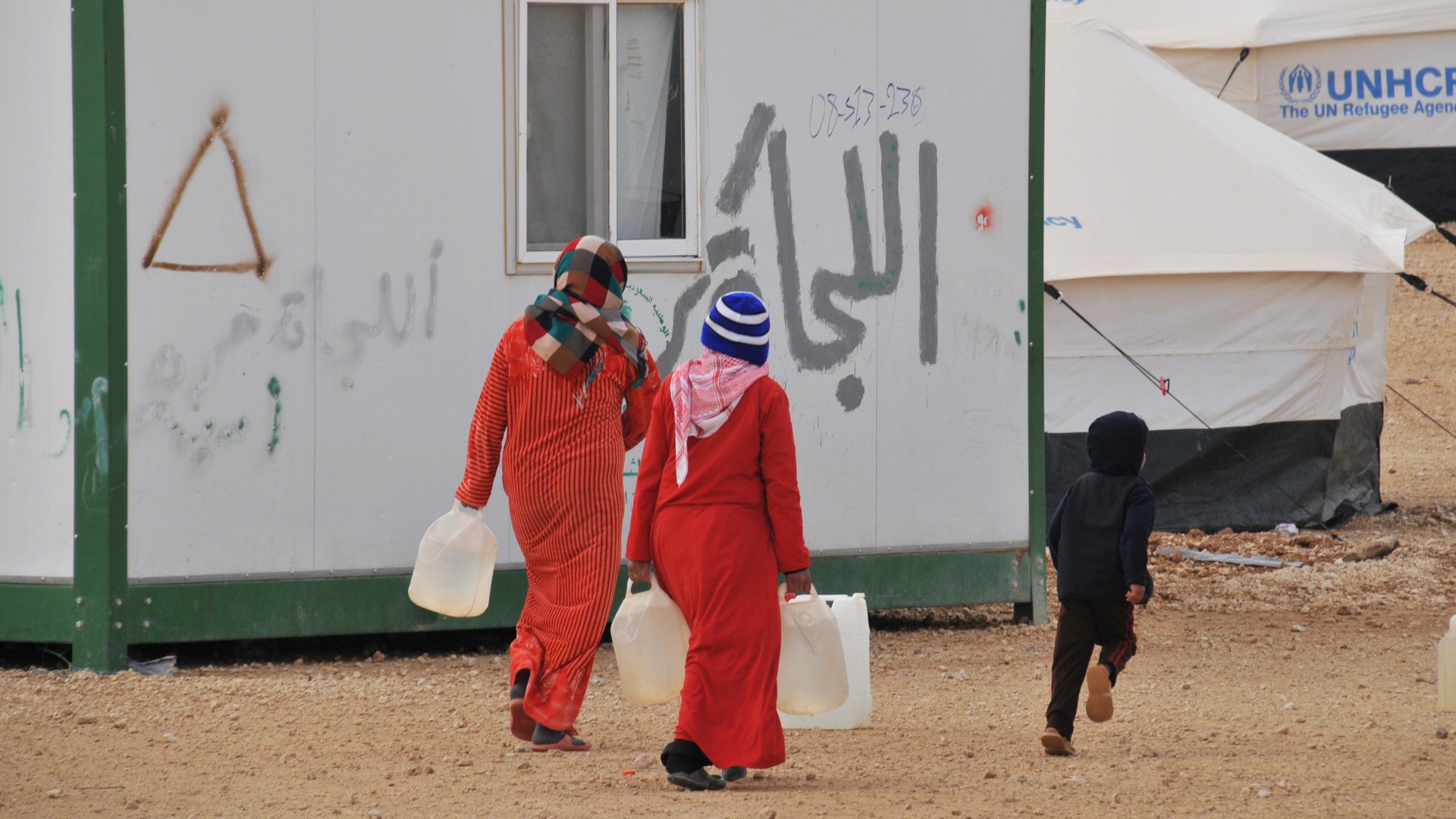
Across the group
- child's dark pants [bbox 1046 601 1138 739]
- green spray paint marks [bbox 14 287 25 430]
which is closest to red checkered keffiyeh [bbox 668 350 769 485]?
child's dark pants [bbox 1046 601 1138 739]

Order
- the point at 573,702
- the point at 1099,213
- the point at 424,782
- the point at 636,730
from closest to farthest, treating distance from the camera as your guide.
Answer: the point at 424,782 → the point at 573,702 → the point at 636,730 → the point at 1099,213

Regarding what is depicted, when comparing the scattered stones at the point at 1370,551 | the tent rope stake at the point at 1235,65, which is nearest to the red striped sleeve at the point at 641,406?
the scattered stones at the point at 1370,551

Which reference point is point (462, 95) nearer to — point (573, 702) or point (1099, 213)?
point (573, 702)

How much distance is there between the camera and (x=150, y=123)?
5.79 metres

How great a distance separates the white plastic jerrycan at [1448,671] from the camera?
512cm

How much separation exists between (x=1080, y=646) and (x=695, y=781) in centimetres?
131

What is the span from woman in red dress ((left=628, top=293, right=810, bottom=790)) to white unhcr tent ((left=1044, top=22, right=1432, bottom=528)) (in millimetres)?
5729

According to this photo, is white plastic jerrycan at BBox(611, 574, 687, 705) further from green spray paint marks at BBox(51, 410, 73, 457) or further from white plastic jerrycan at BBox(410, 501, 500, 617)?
green spray paint marks at BBox(51, 410, 73, 457)

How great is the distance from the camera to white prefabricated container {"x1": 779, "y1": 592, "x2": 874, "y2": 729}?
5.20 meters

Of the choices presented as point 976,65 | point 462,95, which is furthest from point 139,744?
point 976,65

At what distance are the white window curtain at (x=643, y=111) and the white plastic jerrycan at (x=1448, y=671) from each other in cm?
327

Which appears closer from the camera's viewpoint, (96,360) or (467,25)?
(96,360)

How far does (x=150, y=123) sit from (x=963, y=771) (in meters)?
3.71

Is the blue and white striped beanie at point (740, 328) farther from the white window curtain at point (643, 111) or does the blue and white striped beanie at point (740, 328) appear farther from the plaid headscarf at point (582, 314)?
the white window curtain at point (643, 111)
